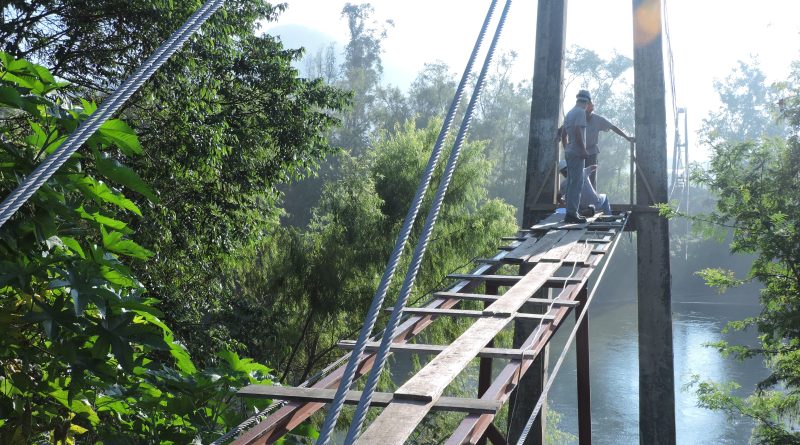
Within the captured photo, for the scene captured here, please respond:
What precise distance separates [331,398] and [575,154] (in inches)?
166

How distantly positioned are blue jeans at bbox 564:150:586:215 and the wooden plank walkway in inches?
45.7

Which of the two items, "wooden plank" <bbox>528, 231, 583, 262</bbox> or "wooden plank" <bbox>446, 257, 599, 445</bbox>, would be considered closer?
"wooden plank" <bbox>446, 257, 599, 445</bbox>

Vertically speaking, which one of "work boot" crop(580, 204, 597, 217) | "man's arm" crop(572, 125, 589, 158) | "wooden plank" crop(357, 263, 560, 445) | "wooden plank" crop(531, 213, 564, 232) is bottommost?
"wooden plank" crop(357, 263, 560, 445)

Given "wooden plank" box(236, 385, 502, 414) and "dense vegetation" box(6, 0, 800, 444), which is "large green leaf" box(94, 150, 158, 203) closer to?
"dense vegetation" box(6, 0, 800, 444)

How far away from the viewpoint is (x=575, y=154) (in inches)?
238

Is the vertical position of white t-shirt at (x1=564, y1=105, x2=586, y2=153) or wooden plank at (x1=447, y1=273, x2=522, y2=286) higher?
white t-shirt at (x1=564, y1=105, x2=586, y2=153)

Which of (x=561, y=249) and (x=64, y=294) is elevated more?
(x=64, y=294)

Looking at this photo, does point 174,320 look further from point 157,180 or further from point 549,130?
point 549,130

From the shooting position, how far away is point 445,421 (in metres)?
13.2

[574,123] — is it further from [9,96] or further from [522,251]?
[9,96]

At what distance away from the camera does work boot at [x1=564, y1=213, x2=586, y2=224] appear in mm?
6051

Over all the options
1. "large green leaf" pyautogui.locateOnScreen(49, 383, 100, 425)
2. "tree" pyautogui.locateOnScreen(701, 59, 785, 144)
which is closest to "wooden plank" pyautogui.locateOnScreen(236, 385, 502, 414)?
"large green leaf" pyautogui.locateOnScreen(49, 383, 100, 425)

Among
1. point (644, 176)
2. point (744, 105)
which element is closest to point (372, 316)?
point (644, 176)

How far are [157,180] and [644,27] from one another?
4162 millimetres
